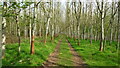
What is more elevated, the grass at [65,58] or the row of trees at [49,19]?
the row of trees at [49,19]

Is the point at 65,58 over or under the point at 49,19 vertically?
under

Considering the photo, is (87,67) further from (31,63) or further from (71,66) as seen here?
(31,63)

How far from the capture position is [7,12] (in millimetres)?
5918

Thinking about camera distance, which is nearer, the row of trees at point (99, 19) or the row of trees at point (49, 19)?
the row of trees at point (49, 19)

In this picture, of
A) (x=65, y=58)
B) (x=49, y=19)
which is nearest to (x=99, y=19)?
(x=49, y=19)

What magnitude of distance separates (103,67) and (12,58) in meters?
6.88

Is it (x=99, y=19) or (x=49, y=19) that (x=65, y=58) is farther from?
(x=99, y=19)

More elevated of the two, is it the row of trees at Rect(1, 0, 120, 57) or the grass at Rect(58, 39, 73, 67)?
the row of trees at Rect(1, 0, 120, 57)

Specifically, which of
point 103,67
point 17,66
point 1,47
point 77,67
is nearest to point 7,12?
point 17,66

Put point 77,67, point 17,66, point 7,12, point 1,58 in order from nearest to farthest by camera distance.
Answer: point 7,12
point 17,66
point 77,67
point 1,58

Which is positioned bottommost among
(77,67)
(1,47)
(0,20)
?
(77,67)

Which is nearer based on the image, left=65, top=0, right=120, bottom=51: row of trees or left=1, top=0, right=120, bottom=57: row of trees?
left=1, top=0, right=120, bottom=57: row of trees

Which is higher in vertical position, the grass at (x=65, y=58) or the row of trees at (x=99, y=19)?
the row of trees at (x=99, y=19)

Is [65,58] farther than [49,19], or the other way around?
[49,19]
